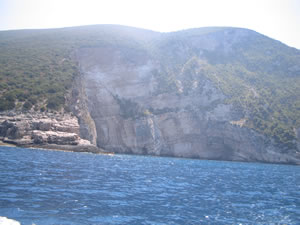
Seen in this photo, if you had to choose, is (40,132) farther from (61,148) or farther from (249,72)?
(249,72)

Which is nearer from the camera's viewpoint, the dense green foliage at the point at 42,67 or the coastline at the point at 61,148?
the coastline at the point at 61,148

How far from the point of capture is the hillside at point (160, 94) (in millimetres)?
51156

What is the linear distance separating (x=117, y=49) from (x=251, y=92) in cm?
3561

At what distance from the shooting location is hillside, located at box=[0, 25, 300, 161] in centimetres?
5116

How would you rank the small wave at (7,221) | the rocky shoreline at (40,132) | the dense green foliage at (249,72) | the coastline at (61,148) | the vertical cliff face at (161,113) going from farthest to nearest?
the dense green foliage at (249,72) → the vertical cliff face at (161,113) → the rocky shoreline at (40,132) → the coastline at (61,148) → the small wave at (7,221)

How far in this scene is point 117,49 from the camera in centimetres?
7069

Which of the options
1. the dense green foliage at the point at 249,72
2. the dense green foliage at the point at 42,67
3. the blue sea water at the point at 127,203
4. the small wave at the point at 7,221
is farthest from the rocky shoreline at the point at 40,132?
the small wave at the point at 7,221

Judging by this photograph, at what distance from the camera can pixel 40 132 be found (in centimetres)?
3822

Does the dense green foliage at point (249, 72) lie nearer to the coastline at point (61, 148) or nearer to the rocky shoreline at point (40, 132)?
the coastline at point (61, 148)

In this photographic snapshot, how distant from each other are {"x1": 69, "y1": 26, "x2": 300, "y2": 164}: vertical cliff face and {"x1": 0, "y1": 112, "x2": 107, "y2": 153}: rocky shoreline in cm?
704

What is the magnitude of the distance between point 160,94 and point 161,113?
5327 millimetres

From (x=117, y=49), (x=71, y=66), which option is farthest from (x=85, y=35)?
(x=71, y=66)

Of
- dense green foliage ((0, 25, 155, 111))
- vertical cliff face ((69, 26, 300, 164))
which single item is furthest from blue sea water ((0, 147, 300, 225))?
vertical cliff face ((69, 26, 300, 164))

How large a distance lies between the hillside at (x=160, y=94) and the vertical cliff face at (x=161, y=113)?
21 cm
